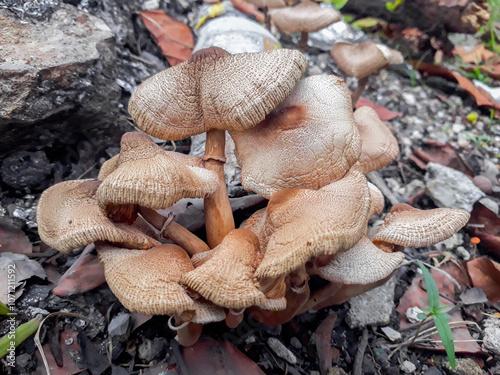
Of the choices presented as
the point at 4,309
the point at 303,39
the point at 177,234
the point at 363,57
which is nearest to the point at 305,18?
the point at 303,39

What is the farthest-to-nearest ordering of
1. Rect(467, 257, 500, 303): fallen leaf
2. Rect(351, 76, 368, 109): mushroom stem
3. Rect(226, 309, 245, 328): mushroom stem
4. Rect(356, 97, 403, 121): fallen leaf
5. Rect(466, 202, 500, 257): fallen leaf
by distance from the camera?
Rect(356, 97, 403, 121): fallen leaf < Rect(351, 76, 368, 109): mushroom stem < Rect(466, 202, 500, 257): fallen leaf < Rect(467, 257, 500, 303): fallen leaf < Rect(226, 309, 245, 328): mushroom stem

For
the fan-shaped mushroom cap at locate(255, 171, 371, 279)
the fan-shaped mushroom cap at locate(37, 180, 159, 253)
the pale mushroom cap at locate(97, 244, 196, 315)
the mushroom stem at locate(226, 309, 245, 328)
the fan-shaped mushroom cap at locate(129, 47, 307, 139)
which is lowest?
the mushroom stem at locate(226, 309, 245, 328)

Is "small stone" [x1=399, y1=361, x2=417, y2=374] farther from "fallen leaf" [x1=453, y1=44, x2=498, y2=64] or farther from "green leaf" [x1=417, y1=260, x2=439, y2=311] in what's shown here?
"fallen leaf" [x1=453, y1=44, x2=498, y2=64]

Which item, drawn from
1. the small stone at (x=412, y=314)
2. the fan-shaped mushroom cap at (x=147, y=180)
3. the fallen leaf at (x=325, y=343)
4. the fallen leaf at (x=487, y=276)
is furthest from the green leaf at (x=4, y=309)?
the fallen leaf at (x=487, y=276)

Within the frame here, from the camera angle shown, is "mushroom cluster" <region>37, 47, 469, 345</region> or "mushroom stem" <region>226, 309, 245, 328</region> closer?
"mushroom cluster" <region>37, 47, 469, 345</region>

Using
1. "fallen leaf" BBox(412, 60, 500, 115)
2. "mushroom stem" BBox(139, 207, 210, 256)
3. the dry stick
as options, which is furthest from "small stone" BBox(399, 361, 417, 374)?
"fallen leaf" BBox(412, 60, 500, 115)

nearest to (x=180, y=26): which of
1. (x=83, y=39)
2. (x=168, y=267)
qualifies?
(x=83, y=39)
